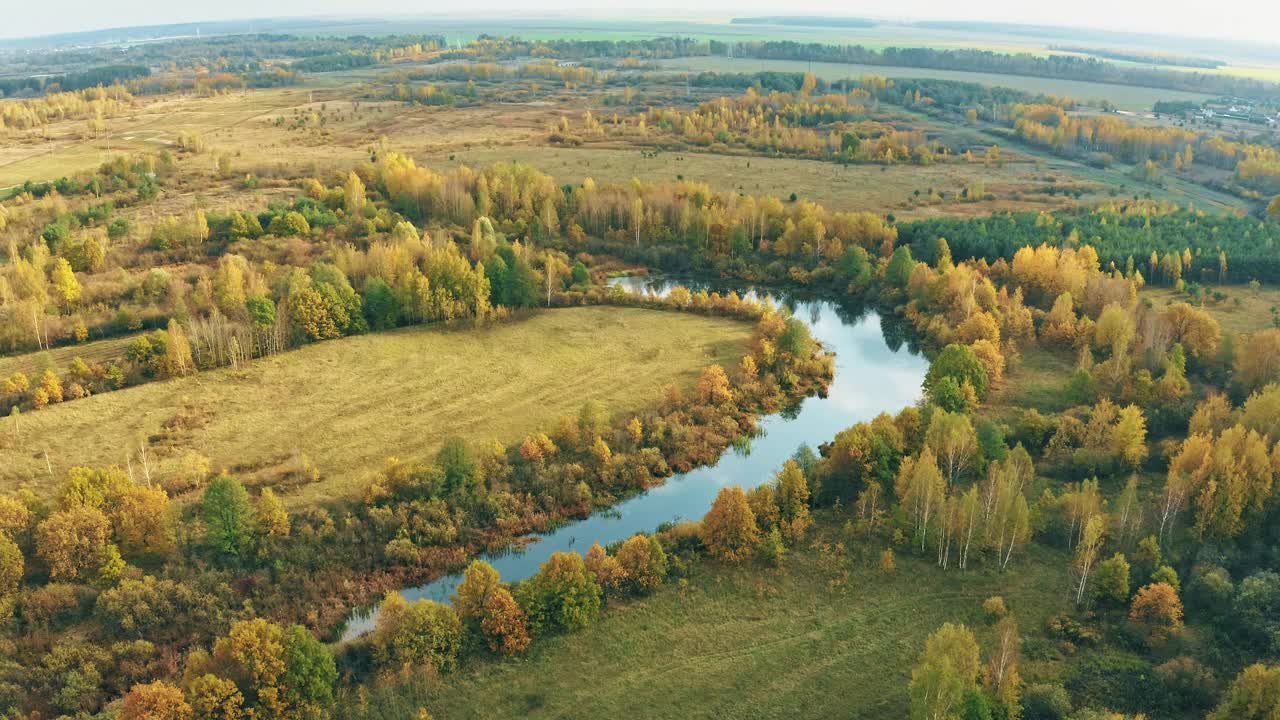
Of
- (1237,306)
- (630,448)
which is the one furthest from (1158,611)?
(1237,306)

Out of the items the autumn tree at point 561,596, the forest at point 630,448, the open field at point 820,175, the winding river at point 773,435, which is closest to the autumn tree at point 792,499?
the forest at point 630,448

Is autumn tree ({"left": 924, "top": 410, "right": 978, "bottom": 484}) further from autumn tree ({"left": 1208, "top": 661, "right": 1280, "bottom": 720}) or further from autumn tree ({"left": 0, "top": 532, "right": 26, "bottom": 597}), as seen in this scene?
autumn tree ({"left": 0, "top": 532, "right": 26, "bottom": 597})

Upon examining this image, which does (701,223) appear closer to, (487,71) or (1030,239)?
(1030,239)

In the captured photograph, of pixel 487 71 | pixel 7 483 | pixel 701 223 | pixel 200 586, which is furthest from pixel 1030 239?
pixel 487 71

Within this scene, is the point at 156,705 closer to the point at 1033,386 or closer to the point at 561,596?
the point at 561,596

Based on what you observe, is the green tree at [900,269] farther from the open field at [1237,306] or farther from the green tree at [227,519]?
the green tree at [227,519]

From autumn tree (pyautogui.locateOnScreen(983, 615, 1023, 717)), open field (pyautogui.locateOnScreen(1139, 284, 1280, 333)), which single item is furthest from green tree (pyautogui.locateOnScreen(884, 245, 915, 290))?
autumn tree (pyautogui.locateOnScreen(983, 615, 1023, 717))
